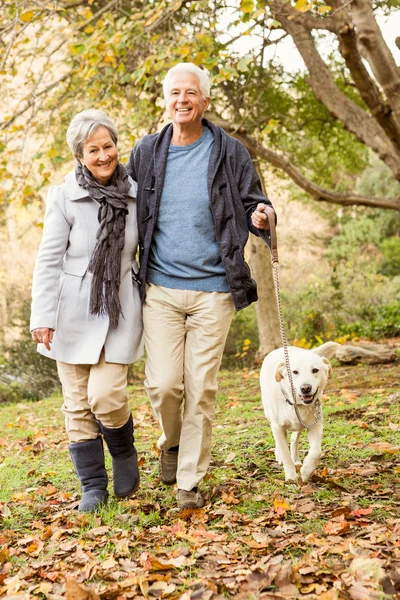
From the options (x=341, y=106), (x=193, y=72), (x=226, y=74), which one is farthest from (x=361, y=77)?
(x=193, y=72)

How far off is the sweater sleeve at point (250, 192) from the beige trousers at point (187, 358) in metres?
0.52

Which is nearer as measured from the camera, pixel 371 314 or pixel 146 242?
pixel 146 242

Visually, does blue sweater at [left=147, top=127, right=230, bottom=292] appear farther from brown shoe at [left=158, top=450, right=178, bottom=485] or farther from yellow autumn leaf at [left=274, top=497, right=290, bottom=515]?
yellow autumn leaf at [left=274, top=497, right=290, bottom=515]

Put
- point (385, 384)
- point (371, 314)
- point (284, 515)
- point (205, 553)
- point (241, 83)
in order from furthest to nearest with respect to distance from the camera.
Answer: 1. point (371, 314)
2. point (241, 83)
3. point (385, 384)
4. point (284, 515)
5. point (205, 553)

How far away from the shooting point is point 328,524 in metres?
3.40

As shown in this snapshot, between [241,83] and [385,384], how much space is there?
19.8 feet

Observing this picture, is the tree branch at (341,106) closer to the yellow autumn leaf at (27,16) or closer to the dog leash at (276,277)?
the yellow autumn leaf at (27,16)

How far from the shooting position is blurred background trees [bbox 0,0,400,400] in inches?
307

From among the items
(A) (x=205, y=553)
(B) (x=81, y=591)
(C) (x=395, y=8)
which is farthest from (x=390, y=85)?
(B) (x=81, y=591)

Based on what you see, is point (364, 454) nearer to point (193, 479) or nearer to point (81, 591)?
point (193, 479)

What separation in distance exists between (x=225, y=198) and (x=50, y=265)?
1072 millimetres

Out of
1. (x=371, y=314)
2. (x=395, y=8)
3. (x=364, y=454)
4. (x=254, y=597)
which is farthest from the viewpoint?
(x=371, y=314)

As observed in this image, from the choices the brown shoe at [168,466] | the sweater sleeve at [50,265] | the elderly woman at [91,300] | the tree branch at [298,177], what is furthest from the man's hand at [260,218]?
the tree branch at [298,177]

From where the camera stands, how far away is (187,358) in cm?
408
